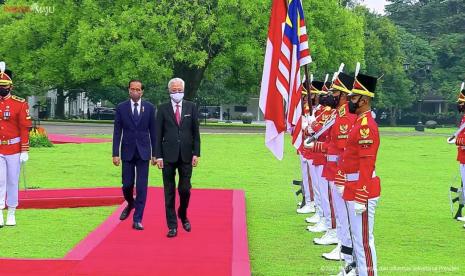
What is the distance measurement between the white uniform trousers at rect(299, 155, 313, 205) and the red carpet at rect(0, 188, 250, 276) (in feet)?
4.26

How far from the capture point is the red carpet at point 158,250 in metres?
7.40

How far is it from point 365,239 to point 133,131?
444cm

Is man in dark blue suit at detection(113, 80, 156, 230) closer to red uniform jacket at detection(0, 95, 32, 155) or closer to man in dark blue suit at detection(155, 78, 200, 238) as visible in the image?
man in dark blue suit at detection(155, 78, 200, 238)

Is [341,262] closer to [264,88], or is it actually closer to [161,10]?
[264,88]

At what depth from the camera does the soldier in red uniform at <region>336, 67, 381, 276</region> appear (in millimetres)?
6836

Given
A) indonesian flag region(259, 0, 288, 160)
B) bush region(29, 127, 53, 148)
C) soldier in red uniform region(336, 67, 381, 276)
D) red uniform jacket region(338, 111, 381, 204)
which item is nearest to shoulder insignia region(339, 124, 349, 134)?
soldier in red uniform region(336, 67, 381, 276)

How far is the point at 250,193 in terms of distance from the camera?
1592 centimetres

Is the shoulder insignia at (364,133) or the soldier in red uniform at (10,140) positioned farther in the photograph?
the soldier in red uniform at (10,140)

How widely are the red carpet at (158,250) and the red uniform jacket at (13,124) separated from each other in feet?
5.77

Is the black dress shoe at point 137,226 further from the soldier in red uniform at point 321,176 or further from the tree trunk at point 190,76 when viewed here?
the tree trunk at point 190,76

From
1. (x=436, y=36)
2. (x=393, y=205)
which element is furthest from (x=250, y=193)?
(x=436, y=36)

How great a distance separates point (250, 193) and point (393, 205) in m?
3.15

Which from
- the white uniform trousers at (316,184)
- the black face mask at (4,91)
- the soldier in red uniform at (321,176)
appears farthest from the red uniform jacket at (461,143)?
the black face mask at (4,91)

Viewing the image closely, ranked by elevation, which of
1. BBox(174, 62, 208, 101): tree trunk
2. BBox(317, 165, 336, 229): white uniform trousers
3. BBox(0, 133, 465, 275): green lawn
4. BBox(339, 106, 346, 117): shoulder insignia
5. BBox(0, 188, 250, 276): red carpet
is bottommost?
BBox(0, 133, 465, 275): green lawn
